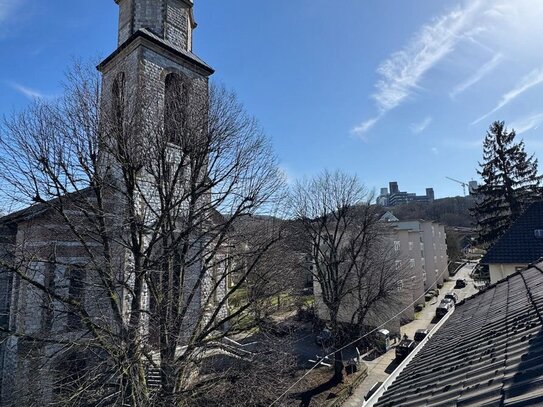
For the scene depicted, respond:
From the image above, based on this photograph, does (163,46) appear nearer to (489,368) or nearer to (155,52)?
(155,52)

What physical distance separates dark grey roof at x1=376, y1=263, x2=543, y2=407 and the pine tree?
96.5ft

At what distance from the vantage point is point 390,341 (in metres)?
22.9

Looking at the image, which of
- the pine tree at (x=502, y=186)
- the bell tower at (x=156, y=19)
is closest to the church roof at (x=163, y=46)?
the bell tower at (x=156, y=19)

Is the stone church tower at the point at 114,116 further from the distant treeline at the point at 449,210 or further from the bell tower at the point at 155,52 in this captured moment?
the distant treeline at the point at 449,210

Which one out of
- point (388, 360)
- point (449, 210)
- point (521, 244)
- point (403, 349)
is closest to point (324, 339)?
point (388, 360)

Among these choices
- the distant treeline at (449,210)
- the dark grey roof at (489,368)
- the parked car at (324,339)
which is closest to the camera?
the dark grey roof at (489,368)

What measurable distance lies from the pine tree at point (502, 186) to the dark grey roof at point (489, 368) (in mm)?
29412

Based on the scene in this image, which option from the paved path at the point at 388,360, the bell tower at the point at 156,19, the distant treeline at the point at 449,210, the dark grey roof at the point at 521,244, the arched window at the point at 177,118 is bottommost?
the paved path at the point at 388,360

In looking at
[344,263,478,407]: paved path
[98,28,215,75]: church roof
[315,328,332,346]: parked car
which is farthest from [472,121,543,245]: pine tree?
[98,28,215,75]: church roof

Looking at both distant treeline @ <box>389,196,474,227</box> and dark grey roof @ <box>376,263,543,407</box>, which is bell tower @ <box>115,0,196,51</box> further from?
distant treeline @ <box>389,196,474,227</box>

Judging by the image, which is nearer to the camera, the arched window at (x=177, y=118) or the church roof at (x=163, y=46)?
the arched window at (x=177, y=118)

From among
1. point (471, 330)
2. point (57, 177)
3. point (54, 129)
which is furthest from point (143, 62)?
point (471, 330)

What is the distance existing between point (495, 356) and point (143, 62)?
14221 millimetres

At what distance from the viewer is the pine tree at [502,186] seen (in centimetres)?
2905
